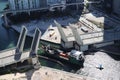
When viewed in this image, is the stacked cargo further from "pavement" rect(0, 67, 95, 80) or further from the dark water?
"pavement" rect(0, 67, 95, 80)

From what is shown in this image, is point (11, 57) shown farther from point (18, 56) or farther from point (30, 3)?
point (30, 3)

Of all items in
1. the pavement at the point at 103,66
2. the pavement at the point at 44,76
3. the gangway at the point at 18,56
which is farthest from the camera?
the gangway at the point at 18,56

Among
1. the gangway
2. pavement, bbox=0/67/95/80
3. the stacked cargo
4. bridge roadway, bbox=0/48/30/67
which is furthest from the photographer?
the stacked cargo

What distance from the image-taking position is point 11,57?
53062mm

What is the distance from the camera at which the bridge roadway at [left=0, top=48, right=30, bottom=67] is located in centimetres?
5206

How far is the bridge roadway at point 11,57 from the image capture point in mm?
52062

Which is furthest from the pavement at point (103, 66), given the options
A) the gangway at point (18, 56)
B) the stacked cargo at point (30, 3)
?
the stacked cargo at point (30, 3)

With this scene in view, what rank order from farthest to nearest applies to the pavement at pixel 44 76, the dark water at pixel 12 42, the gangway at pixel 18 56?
1. the dark water at pixel 12 42
2. the gangway at pixel 18 56
3. the pavement at pixel 44 76

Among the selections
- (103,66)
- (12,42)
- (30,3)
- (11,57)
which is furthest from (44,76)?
(30,3)

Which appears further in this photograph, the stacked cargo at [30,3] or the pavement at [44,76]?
the stacked cargo at [30,3]

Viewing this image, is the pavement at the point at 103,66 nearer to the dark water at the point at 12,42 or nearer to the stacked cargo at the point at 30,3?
the dark water at the point at 12,42

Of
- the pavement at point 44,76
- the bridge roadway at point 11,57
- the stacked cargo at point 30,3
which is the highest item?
the stacked cargo at point 30,3

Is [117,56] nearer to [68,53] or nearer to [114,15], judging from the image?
[68,53]

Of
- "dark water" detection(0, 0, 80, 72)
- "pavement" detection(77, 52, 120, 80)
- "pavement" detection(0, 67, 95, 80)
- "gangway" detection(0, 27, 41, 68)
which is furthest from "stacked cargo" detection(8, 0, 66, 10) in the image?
"pavement" detection(0, 67, 95, 80)
